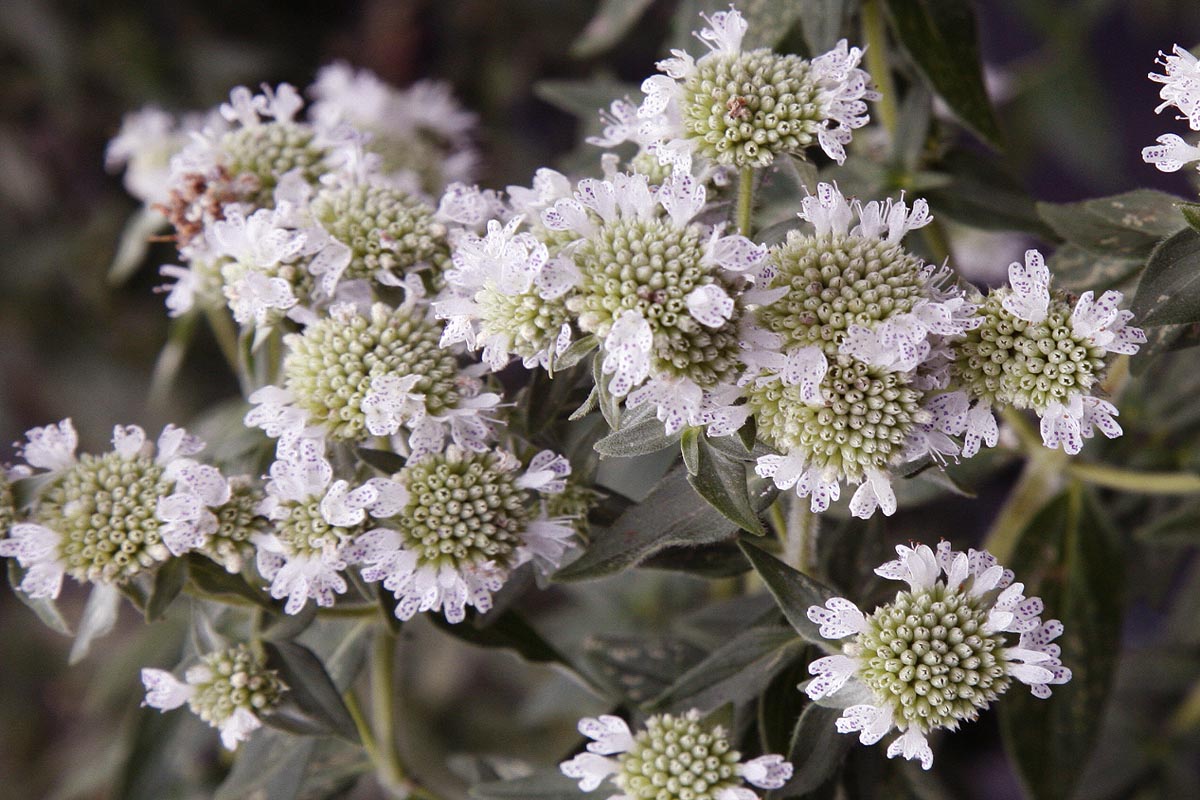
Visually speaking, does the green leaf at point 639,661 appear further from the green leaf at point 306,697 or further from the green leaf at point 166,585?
the green leaf at point 166,585

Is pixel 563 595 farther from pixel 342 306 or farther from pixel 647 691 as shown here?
pixel 342 306

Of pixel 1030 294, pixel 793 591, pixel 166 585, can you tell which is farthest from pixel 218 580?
pixel 1030 294

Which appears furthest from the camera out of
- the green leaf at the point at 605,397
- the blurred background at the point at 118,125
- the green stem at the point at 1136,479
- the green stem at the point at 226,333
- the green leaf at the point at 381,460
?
the blurred background at the point at 118,125

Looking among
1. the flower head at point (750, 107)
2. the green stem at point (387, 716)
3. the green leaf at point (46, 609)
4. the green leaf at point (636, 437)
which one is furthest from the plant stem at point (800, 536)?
the green leaf at point (46, 609)

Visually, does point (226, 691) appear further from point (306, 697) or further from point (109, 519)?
point (109, 519)

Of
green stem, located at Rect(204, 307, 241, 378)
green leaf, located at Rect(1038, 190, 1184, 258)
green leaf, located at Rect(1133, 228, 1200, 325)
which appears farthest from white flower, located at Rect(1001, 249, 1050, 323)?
green stem, located at Rect(204, 307, 241, 378)

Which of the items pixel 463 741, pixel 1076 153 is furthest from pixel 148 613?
pixel 1076 153
